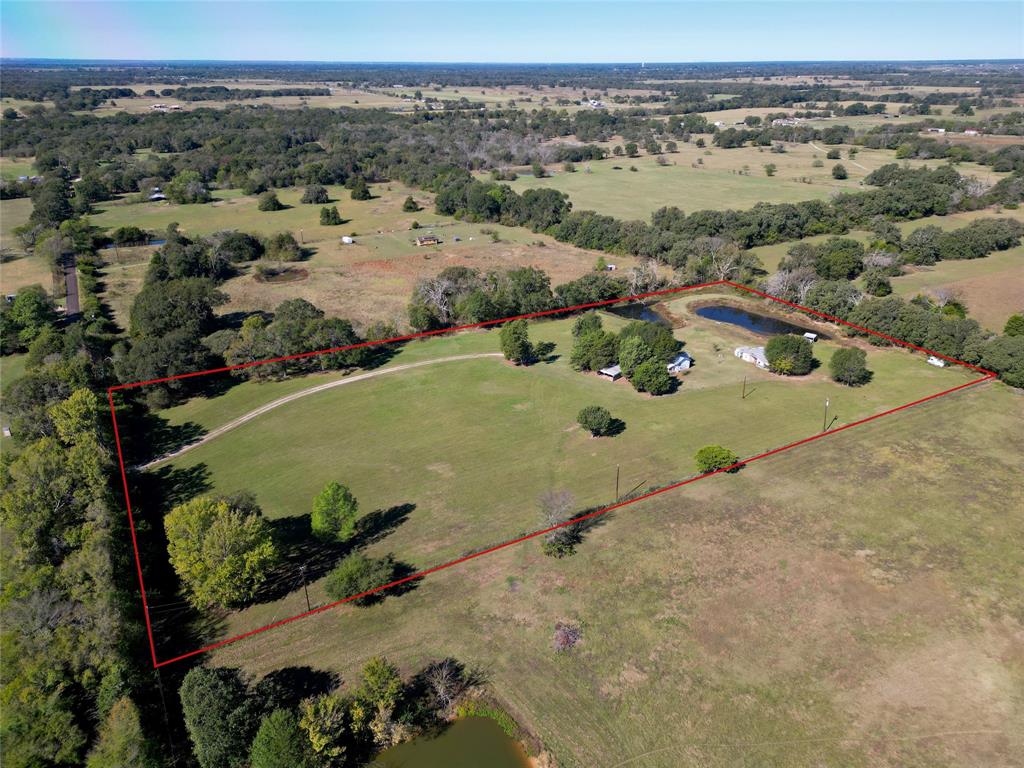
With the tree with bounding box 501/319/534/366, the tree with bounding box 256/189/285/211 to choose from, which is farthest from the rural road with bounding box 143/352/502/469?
the tree with bounding box 256/189/285/211

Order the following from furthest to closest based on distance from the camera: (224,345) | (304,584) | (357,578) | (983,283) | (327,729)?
1. (983,283)
2. (224,345)
3. (304,584)
4. (357,578)
5. (327,729)

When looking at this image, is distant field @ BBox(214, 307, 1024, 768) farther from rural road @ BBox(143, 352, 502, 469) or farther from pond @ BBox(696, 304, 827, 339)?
pond @ BBox(696, 304, 827, 339)

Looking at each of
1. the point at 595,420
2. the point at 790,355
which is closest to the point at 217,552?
the point at 595,420

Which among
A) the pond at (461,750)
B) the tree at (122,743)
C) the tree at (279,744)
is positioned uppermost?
the tree at (279,744)

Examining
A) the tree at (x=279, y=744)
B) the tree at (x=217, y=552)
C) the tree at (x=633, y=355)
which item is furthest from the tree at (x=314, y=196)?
the tree at (x=279, y=744)

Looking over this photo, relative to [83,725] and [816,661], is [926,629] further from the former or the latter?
[83,725]

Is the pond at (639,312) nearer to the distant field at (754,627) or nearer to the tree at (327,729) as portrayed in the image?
the distant field at (754,627)

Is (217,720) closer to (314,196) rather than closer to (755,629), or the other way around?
(755,629)
